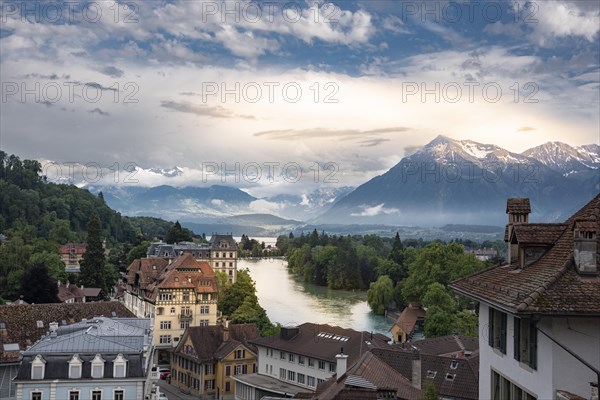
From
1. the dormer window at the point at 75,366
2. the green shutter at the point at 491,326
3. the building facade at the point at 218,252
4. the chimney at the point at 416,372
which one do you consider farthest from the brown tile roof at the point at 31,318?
the building facade at the point at 218,252

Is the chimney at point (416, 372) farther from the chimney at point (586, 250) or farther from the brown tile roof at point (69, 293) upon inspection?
the brown tile roof at point (69, 293)

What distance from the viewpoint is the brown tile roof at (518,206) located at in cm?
1342

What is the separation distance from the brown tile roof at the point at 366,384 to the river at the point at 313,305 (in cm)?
4751

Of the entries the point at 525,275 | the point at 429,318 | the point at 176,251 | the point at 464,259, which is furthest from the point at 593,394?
the point at 176,251

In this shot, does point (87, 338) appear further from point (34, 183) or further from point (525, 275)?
point (34, 183)

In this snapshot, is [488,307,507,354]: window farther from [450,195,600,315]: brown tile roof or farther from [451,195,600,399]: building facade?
[450,195,600,315]: brown tile roof

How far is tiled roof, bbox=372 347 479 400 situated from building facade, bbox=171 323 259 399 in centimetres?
1679

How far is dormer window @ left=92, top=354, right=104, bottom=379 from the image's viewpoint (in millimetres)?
33875

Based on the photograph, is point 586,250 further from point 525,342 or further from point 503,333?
point 503,333

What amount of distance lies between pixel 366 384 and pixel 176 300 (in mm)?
45994

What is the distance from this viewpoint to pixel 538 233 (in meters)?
12.1

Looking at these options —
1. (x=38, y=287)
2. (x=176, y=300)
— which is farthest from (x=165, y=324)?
(x=38, y=287)

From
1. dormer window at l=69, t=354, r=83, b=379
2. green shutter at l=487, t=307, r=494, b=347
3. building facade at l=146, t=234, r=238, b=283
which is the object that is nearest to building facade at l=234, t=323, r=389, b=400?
dormer window at l=69, t=354, r=83, b=379

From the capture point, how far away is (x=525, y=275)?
1163 centimetres
